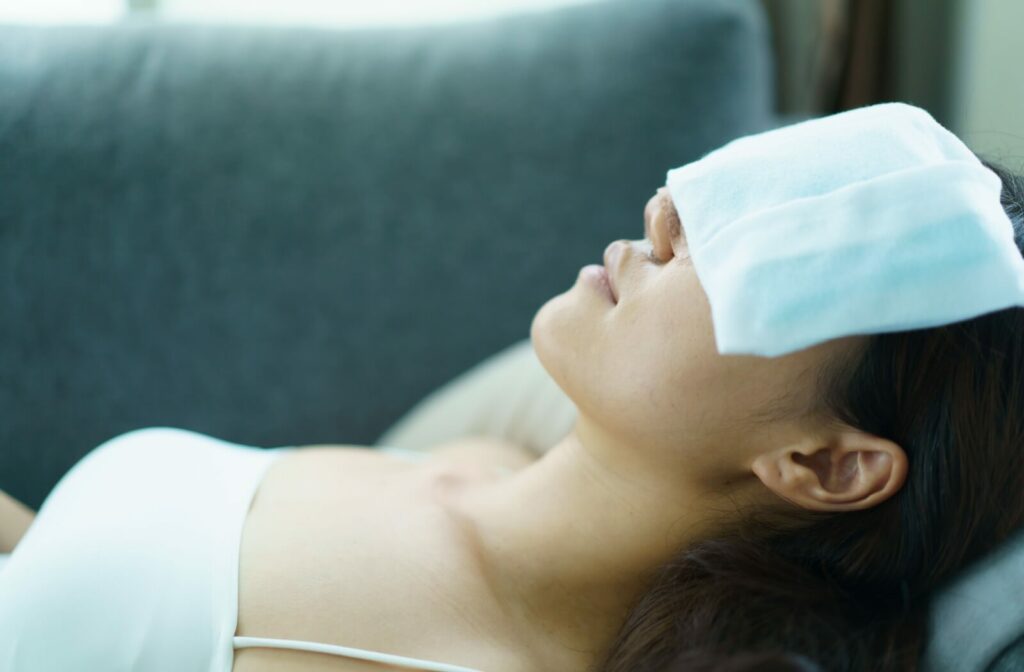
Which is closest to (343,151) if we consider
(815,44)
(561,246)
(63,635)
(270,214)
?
(270,214)

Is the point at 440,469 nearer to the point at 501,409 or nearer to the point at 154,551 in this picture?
the point at 501,409

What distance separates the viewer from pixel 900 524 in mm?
902

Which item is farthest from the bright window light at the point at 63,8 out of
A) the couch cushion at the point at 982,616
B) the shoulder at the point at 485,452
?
the couch cushion at the point at 982,616

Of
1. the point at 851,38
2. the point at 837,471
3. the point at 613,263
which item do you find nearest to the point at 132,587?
the point at 613,263

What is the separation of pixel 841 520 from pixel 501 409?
568 mm

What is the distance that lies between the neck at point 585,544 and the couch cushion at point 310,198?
49cm

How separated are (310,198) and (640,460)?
2.32ft

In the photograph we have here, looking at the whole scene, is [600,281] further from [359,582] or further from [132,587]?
[132,587]

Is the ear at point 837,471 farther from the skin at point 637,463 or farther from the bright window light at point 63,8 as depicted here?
the bright window light at point 63,8

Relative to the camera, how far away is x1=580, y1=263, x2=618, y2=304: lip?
996mm

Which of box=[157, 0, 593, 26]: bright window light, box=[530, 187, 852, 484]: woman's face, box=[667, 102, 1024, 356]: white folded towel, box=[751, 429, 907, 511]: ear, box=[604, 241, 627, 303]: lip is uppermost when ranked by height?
box=[157, 0, 593, 26]: bright window light

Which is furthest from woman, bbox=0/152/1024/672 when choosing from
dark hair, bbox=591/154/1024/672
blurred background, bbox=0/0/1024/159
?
blurred background, bbox=0/0/1024/159

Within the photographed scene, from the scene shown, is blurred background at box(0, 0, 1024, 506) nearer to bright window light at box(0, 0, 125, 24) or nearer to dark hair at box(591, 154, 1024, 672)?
dark hair at box(591, 154, 1024, 672)

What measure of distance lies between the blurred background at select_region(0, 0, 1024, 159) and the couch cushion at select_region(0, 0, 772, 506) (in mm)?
517
